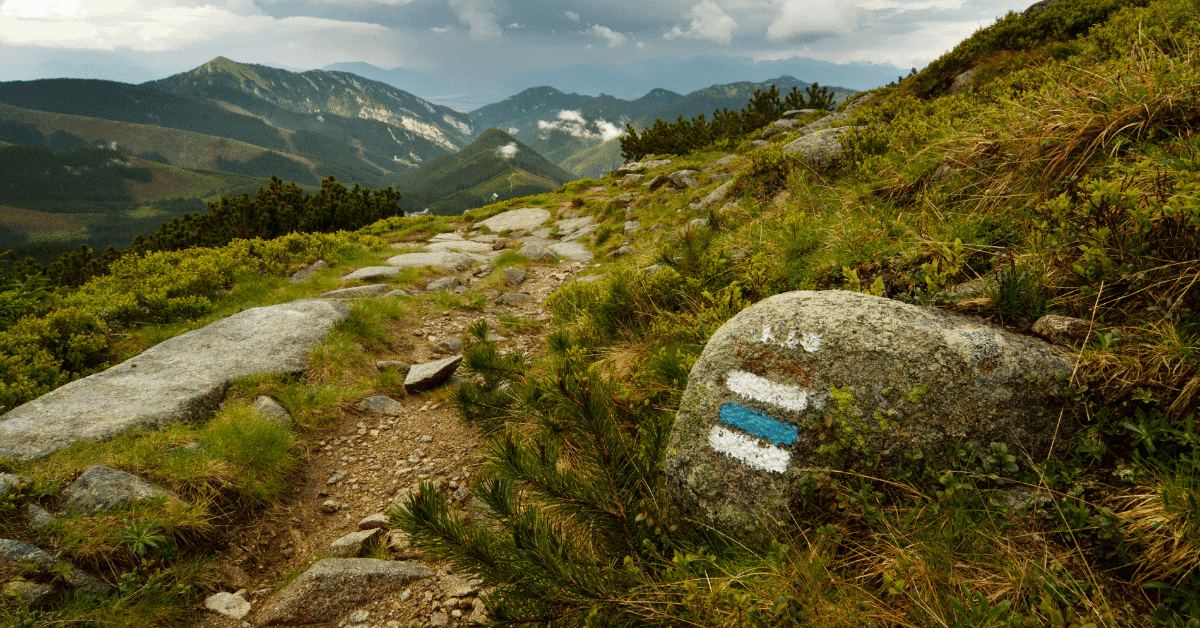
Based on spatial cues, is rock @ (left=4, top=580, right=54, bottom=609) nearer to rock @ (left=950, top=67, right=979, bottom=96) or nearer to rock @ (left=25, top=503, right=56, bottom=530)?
rock @ (left=25, top=503, right=56, bottom=530)

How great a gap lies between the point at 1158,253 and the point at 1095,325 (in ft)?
1.87

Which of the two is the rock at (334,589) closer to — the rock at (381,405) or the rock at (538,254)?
the rock at (381,405)

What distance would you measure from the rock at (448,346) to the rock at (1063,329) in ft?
24.9

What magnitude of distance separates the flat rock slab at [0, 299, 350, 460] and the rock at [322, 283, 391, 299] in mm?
1739

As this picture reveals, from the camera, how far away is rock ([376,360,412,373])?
24.4 ft

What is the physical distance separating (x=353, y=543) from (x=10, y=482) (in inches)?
105

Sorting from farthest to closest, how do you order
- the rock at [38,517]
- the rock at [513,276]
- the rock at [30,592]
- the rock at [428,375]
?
the rock at [513,276], the rock at [428,375], the rock at [38,517], the rock at [30,592]

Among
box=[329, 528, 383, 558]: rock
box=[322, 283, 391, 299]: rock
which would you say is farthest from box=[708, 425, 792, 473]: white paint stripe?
box=[322, 283, 391, 299]: rock

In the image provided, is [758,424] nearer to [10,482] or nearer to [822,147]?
[10,482]

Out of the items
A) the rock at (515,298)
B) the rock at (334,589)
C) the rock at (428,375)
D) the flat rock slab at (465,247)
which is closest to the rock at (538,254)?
the flat rock slab at (465,247)

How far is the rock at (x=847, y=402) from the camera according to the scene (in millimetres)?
2723

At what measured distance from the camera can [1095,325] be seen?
2.88 m

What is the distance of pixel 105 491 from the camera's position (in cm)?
397

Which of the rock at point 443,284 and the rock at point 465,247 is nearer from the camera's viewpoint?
the rock at point 443,284
